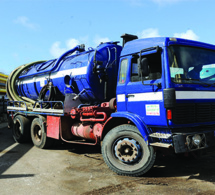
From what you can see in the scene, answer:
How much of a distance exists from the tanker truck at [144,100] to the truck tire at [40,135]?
3.19 feet

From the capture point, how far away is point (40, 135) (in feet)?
25.9

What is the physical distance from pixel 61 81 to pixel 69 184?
349 centimetres

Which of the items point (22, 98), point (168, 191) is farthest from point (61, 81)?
point (168, 191)

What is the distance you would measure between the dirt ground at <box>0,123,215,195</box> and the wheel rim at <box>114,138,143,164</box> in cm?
36

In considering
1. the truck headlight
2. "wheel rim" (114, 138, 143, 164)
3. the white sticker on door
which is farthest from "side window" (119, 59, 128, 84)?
the truck headlight

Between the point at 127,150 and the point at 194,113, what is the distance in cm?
148

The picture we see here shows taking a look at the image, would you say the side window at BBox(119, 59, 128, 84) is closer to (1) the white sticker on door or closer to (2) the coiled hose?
(1) the white sticker on door

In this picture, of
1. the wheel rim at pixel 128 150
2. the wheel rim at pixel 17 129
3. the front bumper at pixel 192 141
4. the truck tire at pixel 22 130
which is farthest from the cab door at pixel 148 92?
the wheel rim at pixel 17 129

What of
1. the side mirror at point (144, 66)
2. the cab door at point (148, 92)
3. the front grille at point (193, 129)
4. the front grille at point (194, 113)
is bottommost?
the front grille at point (193, 129)

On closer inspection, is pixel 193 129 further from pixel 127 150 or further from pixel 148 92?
pixel 127 150

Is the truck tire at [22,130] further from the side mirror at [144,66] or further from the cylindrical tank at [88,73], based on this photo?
the side mirror at [144,66]

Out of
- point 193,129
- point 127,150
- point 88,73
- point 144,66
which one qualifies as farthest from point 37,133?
point 193,129

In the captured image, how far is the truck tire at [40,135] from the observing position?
738 centimetres

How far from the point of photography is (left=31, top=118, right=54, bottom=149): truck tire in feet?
24.2
